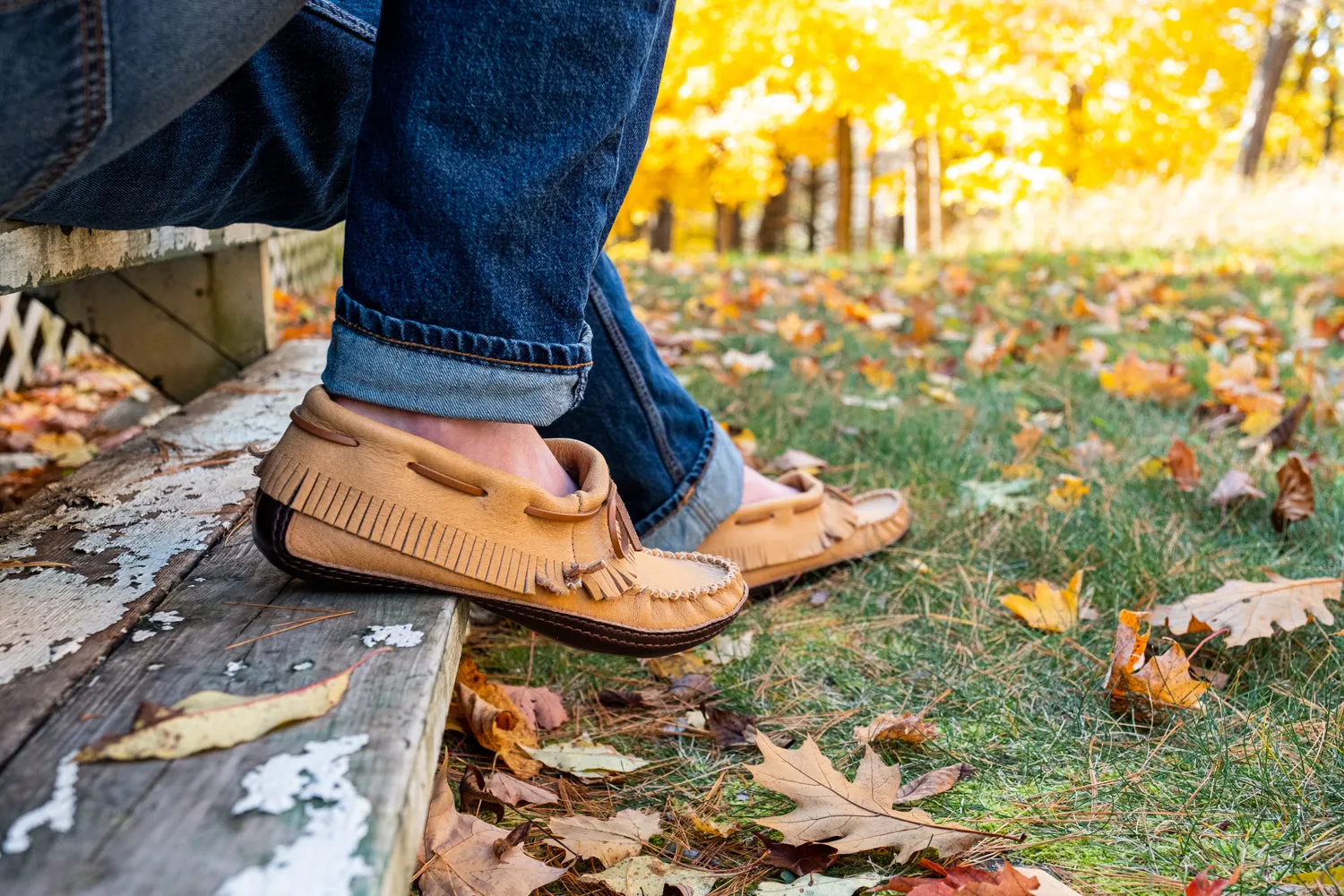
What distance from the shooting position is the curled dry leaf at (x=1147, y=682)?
109 cm

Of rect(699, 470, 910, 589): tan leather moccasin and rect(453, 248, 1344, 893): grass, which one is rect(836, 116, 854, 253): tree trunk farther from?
rect(699, 470, 910, 589): tan leather moccasin

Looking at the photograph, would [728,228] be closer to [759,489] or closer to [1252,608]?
[759,489]

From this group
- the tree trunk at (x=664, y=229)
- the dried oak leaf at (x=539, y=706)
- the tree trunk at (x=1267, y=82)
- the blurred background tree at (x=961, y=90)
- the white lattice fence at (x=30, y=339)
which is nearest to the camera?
the dried oak leaf at (x=539, y=706)

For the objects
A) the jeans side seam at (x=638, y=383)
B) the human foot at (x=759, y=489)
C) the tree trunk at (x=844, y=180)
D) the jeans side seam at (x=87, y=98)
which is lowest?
the human foot at (x=759, y=489)

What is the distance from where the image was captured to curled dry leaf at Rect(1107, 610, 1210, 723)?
109cm

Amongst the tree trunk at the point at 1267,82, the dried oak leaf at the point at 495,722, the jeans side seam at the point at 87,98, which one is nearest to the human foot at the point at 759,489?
the dried oak leaf at the point at 495,722

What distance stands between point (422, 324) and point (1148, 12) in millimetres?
10853

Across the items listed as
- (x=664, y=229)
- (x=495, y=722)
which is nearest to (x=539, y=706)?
(x=495, y=722)

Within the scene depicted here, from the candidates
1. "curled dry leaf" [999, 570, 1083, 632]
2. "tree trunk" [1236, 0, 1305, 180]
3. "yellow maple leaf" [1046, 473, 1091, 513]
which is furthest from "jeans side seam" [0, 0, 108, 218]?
"tree trunk" [1236, 0, 1305, 180]

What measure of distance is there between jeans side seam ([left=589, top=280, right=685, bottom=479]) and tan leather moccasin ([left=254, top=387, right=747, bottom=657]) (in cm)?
34

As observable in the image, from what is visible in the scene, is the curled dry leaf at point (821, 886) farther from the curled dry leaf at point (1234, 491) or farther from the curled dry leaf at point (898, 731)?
the curled dry leaf at point (1234, 491)

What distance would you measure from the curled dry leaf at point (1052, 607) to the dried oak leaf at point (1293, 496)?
45 centimetres

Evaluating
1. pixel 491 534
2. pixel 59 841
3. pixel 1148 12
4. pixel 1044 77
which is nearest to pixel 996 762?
pixel 491 534

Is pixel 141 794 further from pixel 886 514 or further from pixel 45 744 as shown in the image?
pixel 886 514
